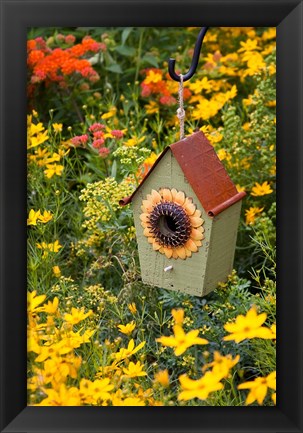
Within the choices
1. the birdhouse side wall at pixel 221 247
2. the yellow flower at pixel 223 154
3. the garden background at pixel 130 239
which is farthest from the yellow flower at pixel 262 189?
the birdhouse side wall at pixel 221 247

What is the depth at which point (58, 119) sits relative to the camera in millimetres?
2885

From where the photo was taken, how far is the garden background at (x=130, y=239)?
172 centimetres

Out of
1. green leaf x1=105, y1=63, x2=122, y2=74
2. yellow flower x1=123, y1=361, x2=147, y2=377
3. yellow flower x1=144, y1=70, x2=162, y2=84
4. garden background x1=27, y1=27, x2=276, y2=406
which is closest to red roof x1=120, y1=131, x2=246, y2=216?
garden background x1=27, y1=27, x2=276, y2=406

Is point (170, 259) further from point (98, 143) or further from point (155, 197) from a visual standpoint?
point (98, 143)

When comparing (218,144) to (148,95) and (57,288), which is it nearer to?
(148,95)

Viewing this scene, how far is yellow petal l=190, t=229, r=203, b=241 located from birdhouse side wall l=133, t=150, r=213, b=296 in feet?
0.04

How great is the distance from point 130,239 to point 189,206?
43cm

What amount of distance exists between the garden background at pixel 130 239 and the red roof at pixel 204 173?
0.24 metres

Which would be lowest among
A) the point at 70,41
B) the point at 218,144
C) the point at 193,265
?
the point at 193,265

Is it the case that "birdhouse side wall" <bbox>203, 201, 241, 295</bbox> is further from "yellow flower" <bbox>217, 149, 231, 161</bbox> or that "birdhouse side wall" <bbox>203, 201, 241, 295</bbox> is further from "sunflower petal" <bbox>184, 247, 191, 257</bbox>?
"yellow flower" <bbox>217, 149, 231, 161</bbox>

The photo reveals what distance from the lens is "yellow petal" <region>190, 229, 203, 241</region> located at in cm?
185
